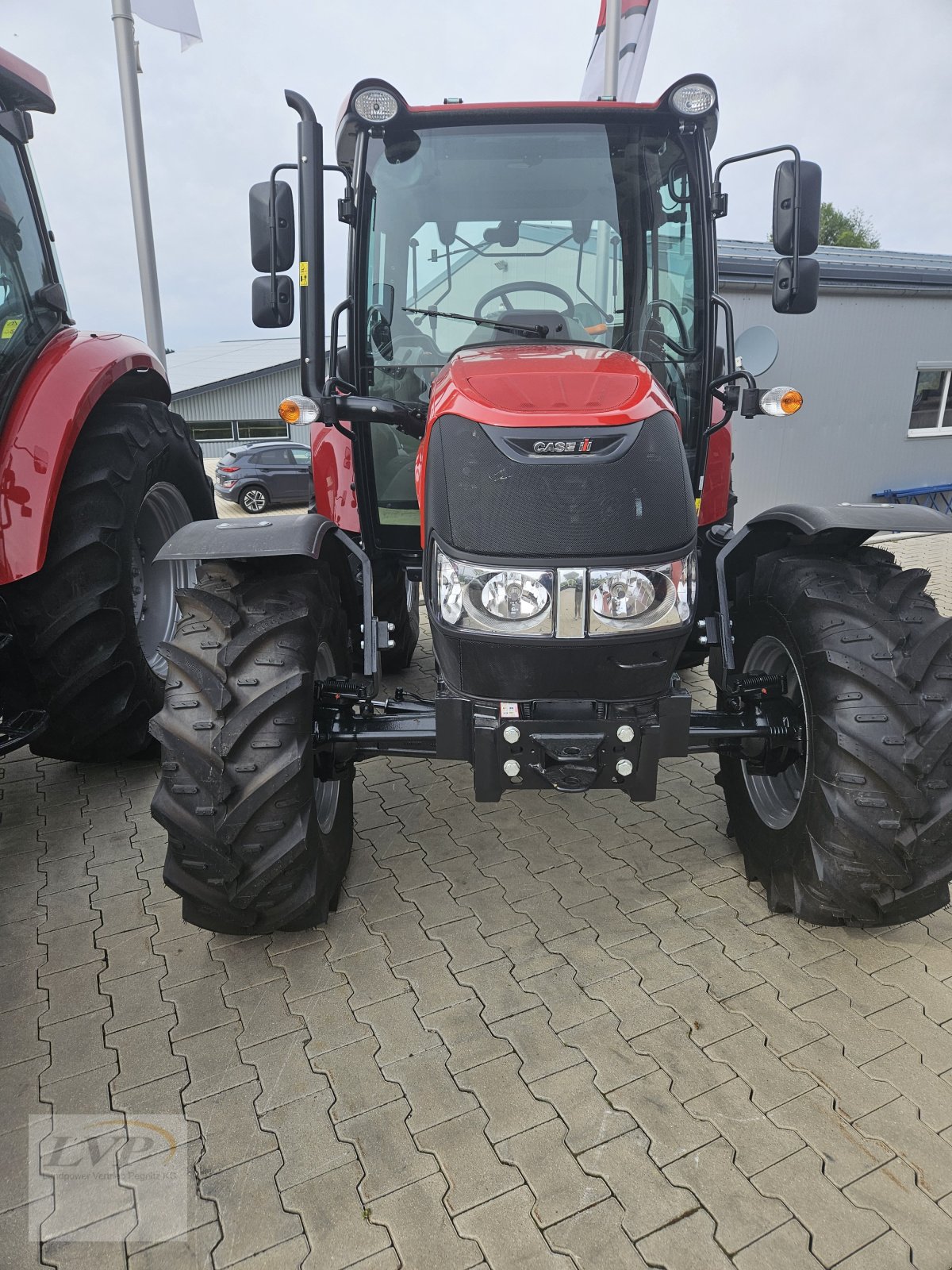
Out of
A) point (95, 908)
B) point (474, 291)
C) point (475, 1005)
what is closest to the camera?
point (475, 1005)

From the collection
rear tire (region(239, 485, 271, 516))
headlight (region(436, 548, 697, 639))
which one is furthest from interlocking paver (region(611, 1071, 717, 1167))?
rear tire (region(239, 485, 271, 516))

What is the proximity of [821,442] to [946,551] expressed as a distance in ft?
7.69

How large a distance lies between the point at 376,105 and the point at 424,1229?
3142 mm

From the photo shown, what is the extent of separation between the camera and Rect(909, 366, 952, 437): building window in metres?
11.3

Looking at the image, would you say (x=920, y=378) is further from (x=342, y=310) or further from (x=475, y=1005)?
(x=475, y=1005)

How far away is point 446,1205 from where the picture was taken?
1.78 m

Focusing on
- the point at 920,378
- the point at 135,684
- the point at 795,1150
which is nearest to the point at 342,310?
the point at 135,684

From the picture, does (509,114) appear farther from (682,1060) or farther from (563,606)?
(682,1060)

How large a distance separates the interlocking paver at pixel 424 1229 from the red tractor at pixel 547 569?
0.80 m

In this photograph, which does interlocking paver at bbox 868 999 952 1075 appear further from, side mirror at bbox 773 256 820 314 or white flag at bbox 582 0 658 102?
white flag at bbox 582 0 658 102

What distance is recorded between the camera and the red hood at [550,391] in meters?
2.14

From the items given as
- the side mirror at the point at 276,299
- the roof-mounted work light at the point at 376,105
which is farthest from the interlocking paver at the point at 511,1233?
the roof-mounted work light at the point at 376,105

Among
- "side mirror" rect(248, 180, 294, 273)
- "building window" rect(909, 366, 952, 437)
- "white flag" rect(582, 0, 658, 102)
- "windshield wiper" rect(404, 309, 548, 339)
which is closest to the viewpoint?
"side mirror" rect(248, 180, 294, 273)

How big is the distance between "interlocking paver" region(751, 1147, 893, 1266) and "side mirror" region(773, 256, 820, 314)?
2547 millimetres
